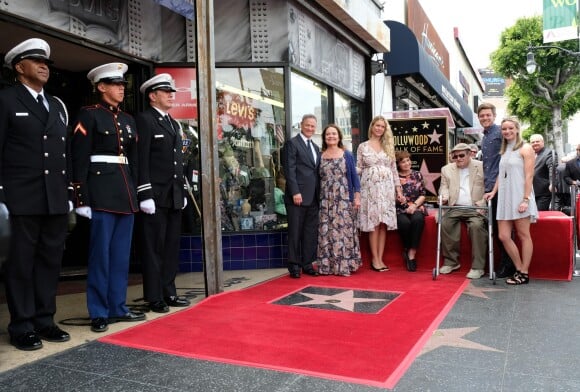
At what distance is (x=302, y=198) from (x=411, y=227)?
139 cm

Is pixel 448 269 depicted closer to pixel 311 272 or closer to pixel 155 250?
pixel 311 272

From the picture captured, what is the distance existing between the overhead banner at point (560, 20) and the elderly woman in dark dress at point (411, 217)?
14.2 m

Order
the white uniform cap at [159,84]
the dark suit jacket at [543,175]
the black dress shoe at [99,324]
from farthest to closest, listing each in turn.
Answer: the dark suit jacket at [543,175], the white uniform cap at [159,84], the black dress shoe at [99,324]

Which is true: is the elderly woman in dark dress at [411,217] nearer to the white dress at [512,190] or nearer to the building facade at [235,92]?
the white dress at [512,190]

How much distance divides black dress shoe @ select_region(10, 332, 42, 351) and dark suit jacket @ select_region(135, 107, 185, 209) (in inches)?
50.4

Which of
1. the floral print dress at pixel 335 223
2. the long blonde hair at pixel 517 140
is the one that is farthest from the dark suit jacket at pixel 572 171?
the floral print dress at pixel 335 223

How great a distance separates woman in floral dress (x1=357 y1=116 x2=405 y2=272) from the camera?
20.2 feet

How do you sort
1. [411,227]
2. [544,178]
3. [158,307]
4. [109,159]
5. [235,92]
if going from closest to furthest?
[109,159] → [158,307] → [411,227] → [235,92] → [544,178]

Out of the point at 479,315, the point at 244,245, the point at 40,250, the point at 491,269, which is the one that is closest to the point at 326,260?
the point at 244,245

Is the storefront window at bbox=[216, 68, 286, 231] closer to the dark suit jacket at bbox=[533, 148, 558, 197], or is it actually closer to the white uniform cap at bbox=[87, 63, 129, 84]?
the white uniform cap at bbox=[87, 63, 129, 84]

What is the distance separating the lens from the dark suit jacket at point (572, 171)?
25.1 ft

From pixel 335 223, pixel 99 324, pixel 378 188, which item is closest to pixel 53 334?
pixel 99 324

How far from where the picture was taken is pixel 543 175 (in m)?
6.96

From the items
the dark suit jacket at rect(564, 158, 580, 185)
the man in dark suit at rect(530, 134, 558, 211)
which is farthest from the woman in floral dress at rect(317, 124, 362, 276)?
the dark suit jacket at rect(564, 158, 580, 185)
